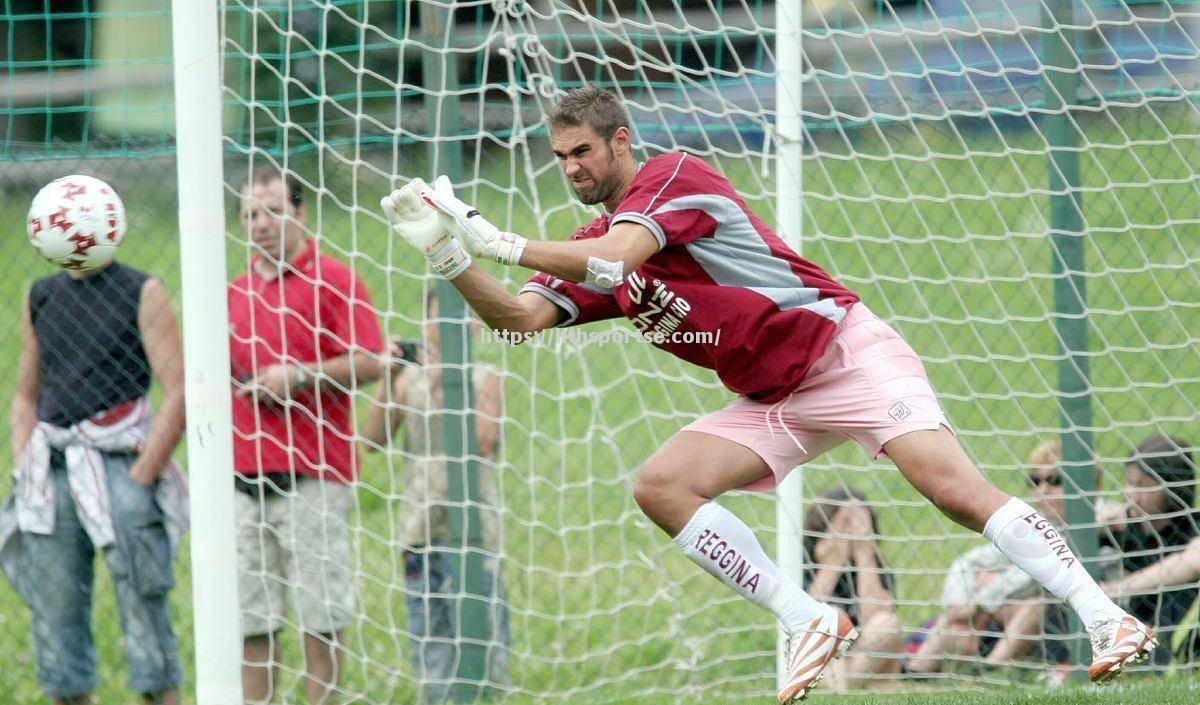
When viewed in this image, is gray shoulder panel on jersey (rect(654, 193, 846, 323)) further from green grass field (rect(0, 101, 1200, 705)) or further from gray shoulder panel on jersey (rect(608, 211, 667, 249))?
green grass field (rect(0, 101, 1200, 705))

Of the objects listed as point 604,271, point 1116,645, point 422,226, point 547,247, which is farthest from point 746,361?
point 1116,645

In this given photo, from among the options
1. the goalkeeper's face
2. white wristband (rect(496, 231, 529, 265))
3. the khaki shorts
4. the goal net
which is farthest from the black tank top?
white wristband (rect(496, 231, 529, 265))

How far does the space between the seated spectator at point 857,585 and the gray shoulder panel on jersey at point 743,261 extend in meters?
1.87

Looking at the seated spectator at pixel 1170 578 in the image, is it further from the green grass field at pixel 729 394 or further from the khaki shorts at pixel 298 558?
the khaki shorts at pixel 298 558

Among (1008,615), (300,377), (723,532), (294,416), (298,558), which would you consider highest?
(723,532)

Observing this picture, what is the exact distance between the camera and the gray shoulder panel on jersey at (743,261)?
4500mm

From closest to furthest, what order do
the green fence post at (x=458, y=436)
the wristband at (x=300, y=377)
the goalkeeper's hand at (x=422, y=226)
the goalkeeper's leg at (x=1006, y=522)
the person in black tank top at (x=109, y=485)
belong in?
the goalkeeper's hand at (x=422, y=226) < the goalkeeper's leg at (x=1006, y=522) < the person in black tank top at (x=109, y=485) < the wristband at (x=300, y=377) < the green fence post at (x=458, y=436)

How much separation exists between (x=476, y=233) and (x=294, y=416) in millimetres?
2366

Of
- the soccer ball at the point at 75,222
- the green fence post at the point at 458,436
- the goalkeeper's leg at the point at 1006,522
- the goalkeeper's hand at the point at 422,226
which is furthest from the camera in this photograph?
the green fence post at the point at 458,436

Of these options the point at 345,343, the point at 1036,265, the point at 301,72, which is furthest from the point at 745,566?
the point at 1036,265

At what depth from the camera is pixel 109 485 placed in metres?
5.96

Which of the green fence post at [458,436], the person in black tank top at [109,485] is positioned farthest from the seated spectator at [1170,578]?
the person in black tank top at [109,485]

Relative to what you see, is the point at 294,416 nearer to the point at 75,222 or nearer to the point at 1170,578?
the point at 75,222

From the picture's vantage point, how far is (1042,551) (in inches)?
169
